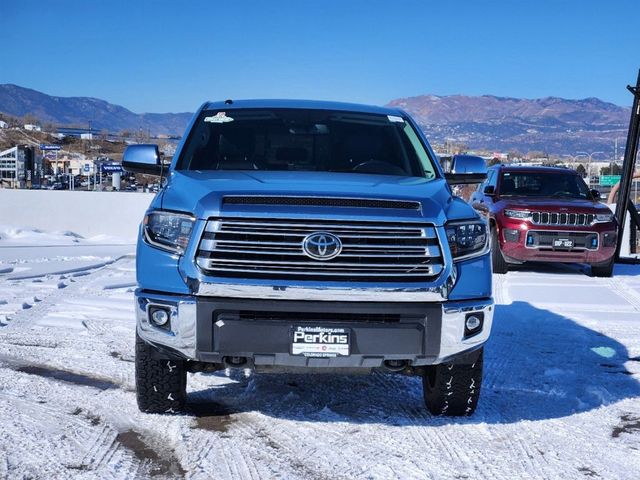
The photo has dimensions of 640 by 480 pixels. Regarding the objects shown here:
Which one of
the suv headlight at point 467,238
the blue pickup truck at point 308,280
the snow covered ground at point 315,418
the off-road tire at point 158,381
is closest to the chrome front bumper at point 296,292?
the blue pickup truck at point 308,280

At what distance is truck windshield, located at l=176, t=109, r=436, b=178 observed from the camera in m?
5.17

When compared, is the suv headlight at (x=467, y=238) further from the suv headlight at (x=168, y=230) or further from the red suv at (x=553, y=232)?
the red suv at (x=553, y=232)

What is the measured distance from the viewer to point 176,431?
13.5ft

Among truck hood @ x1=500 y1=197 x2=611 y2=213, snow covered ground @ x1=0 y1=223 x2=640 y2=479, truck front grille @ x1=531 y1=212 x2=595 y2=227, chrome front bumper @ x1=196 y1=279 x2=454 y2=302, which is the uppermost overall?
chrome front bumper @ x1=196 y1=279 x2=454 y2=302

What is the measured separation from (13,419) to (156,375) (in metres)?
0.78

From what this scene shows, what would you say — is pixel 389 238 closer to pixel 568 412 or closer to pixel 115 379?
pixel 568 412

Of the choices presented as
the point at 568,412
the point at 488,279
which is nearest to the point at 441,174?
the point at 488,279

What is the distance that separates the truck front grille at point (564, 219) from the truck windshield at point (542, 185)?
0.99 meters

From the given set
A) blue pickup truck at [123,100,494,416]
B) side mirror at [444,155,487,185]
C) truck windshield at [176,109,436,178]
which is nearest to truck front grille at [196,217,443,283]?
blue pickup truck at [123,100,494,416]

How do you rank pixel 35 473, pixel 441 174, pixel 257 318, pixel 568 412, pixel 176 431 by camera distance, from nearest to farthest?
pixel 35 473 < pixel 257 318 < pixel 176 431 < pixel 568 412 < pixel 441 174

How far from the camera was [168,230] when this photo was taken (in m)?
4.00

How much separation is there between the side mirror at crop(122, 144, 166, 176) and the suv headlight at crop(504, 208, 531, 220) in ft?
23.2

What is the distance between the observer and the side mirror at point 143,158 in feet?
17.7

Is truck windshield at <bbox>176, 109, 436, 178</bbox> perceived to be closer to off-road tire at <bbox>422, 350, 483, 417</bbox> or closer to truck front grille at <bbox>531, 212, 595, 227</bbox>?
off-road tire at <bbox>422, 350, 483, 417</bbox>
